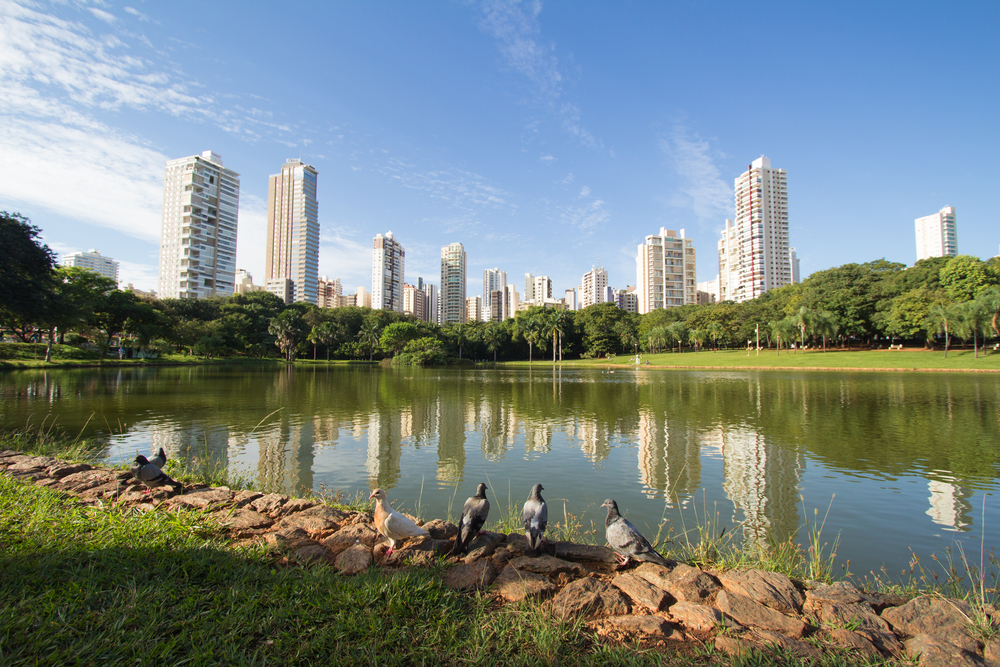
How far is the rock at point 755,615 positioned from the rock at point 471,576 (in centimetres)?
191

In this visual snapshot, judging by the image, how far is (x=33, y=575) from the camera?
368cm

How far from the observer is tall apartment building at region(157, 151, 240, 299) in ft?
334

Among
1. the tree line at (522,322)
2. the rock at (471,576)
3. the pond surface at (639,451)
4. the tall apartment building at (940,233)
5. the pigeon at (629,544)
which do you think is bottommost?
the pond surface at (639,451)

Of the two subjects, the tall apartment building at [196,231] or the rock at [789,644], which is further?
the tall apartment building at [196,231]

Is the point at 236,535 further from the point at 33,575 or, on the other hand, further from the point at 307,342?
the point at 307,342

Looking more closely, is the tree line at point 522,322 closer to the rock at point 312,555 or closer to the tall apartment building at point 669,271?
the rock at point 312,555

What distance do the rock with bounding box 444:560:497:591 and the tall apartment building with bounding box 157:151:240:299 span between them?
393ft

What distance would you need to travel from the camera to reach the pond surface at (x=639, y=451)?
7664mm

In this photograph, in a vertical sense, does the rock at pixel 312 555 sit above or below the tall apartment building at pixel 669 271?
below

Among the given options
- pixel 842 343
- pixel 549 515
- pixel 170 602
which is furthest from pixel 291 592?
pixel 842 343

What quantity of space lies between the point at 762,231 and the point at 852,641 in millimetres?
148487

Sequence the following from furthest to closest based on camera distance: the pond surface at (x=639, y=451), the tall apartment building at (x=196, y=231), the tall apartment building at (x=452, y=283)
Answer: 1. the tall apartment building at (x=452, y=283)
2. the tall apartment building at (x=196, y=231)
3. the pond surface at (x=639, y=451)

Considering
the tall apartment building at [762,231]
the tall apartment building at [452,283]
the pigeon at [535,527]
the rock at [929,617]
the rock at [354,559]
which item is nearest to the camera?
the rock at [929,617]

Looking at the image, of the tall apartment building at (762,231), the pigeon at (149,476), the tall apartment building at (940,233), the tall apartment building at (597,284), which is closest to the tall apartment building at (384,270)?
the tall apartment building at (597,284)
